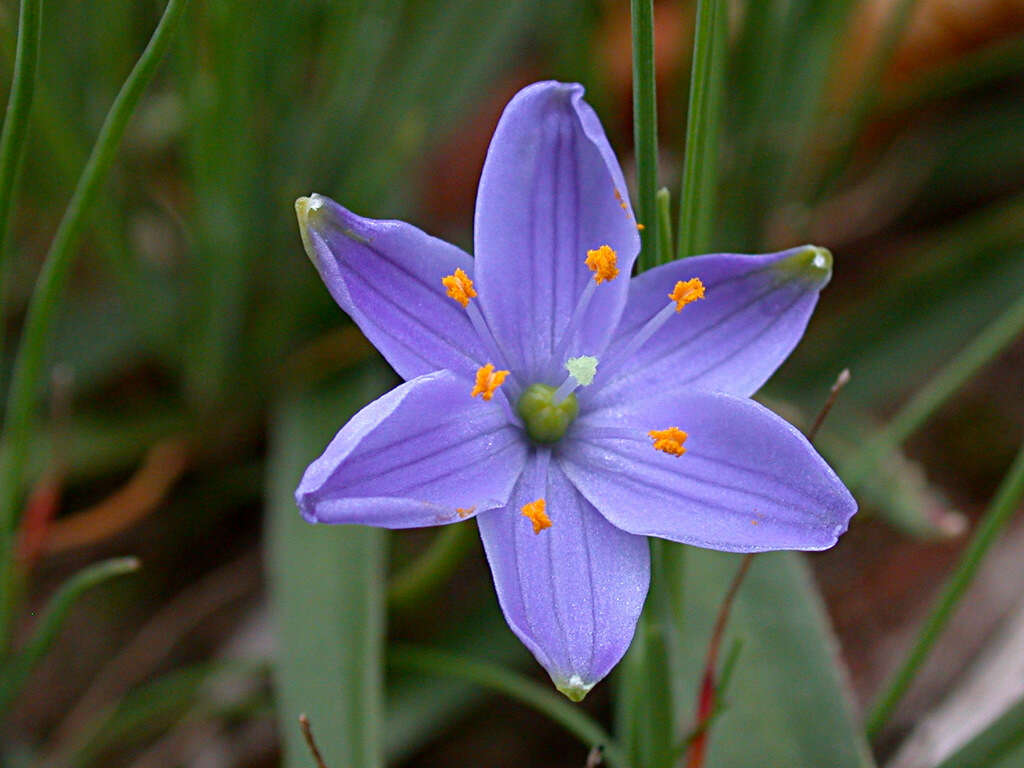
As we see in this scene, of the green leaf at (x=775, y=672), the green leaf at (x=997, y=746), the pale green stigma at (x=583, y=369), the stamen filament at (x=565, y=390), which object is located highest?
the pale green stigma at (x=583, y=369)

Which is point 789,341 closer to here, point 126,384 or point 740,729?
point 740,729

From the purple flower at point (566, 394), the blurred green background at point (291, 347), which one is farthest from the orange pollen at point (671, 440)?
the blurred green background at point (291, 347)

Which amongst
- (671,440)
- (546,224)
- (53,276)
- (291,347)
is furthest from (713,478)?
(291,347)

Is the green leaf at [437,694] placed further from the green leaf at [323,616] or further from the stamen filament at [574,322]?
the stamen filament at [574,322]

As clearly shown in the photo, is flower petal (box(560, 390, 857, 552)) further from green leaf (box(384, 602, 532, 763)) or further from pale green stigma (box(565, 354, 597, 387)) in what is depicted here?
green leaf (box(384, 602, 532, 763))

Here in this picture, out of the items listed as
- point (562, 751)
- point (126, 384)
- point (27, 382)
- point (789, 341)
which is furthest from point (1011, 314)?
point (126, 384)

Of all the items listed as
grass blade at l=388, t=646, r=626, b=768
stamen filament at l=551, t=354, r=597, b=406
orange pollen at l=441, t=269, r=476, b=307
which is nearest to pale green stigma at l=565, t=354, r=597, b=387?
stamen filament at l=551, t=354, r=597, b=406
